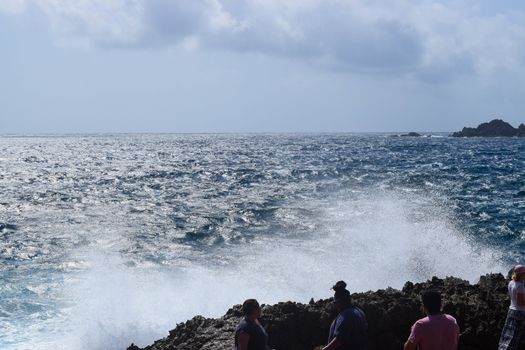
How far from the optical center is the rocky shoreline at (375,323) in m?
8.89

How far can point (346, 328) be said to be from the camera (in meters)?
6.34

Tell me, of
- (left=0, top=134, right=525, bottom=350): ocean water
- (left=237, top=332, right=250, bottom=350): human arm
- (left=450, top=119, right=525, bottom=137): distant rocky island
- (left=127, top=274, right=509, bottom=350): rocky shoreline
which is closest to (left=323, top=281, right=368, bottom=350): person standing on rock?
(left=237, top=332, right=250, bottom=350): human arm

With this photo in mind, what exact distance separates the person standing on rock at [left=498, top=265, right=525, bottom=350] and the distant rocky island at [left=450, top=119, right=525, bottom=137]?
14359 cm

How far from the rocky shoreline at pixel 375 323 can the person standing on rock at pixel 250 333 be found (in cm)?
224

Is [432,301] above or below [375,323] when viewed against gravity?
above

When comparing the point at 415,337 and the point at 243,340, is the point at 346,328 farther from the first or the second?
the point at 243,340

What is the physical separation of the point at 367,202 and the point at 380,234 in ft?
22.4

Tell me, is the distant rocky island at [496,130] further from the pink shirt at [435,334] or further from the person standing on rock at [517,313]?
the pink shirt at [435,334]

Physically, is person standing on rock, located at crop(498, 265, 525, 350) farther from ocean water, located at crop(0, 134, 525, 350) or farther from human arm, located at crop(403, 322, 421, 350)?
ocean water, located at crop(0, 134, 525, 350)

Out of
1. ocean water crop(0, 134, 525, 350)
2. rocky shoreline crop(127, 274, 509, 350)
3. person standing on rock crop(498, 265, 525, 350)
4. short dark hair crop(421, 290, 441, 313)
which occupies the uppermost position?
short dark hair crop(421, 290, 441, 313)

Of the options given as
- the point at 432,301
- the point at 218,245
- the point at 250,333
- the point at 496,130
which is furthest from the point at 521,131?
the point at 250,333

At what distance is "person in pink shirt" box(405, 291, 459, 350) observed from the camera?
614 centimetres

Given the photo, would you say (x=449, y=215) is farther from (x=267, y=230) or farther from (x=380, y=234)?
(x=267, y=230)

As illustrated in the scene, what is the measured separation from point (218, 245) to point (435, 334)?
16.0 meters
